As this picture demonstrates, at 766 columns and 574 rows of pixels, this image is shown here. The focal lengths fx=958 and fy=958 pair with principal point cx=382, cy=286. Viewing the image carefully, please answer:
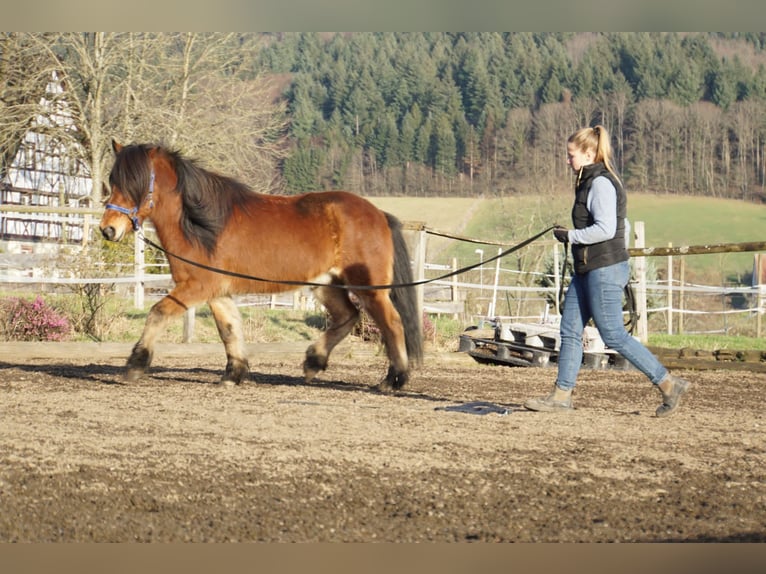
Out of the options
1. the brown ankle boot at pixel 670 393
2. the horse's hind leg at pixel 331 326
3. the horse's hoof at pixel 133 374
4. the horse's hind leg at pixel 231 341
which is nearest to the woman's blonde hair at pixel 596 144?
the brown ankle boot at pixel 670 393

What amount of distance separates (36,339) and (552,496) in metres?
9.64

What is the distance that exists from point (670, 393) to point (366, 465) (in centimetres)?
269

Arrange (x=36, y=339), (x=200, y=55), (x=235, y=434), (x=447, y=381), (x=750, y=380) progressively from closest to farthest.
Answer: (x=235, y=434), (x=447, y=381), (x=750, y=380), (x=36, y=339), (x=200, y=55)

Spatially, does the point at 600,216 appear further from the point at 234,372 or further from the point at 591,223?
the point at 234,372

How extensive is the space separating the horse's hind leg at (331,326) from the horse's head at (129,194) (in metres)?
1.74

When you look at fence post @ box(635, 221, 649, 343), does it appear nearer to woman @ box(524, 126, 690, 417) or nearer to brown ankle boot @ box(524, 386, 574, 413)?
brown ankle boot @ box(524, 386, 574, 413)

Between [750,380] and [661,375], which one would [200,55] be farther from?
[661,375]

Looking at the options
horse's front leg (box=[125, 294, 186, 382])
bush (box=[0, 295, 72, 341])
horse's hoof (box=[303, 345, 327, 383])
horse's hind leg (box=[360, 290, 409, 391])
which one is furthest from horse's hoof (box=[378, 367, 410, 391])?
bush (box=[0, 295, 72, 341])

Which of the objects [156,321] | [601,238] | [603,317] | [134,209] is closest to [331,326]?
[156,321]

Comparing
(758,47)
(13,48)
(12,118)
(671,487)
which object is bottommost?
(671,487)

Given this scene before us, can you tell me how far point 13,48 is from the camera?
84.5 feet

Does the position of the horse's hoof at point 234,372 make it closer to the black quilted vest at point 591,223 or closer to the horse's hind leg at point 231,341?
the horse's hind leg at point 231,341

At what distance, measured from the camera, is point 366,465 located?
4.67m

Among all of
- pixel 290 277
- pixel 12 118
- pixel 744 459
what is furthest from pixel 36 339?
pixel 12 118
